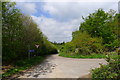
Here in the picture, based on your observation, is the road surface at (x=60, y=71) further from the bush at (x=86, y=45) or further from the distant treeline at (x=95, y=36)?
the distant treeline at (x=95, y=36)

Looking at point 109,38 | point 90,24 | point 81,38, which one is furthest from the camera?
point 90,24

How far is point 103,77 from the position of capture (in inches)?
101

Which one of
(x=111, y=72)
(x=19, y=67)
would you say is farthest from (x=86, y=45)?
(x=111, y=72)

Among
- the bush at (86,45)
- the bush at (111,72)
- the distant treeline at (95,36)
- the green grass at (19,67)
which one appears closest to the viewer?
the bush at (111,72)

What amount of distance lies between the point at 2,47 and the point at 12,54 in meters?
1.06

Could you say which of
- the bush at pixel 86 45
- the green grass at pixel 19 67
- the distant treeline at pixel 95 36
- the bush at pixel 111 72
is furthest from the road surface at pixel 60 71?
the distant treeline at pixel 95 36

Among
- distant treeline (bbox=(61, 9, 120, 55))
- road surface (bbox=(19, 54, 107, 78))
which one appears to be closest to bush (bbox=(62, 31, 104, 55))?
distant treeline (bbox=(61, 9, 120, 55))

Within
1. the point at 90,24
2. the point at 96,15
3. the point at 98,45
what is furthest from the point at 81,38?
the point at 96,15

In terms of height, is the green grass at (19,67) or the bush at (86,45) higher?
the bush at (86,45)

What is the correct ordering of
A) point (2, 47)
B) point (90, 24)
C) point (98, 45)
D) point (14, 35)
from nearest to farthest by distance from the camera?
1. point (2, 47)
2. point (14, 35)
3. point (98, 45)
4. point (90, 24)

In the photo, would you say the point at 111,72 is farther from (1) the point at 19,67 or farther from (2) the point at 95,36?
(2) the point at 95,36

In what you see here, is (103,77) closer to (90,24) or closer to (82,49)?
(82,49)

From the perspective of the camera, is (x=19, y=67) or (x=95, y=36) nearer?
(x=19, y=67)

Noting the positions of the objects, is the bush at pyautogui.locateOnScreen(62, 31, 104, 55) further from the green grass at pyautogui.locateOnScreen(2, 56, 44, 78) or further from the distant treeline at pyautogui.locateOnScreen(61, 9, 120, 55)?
the green grass at pyautogui.locateOnScreen(2, 56, 44, 78)
